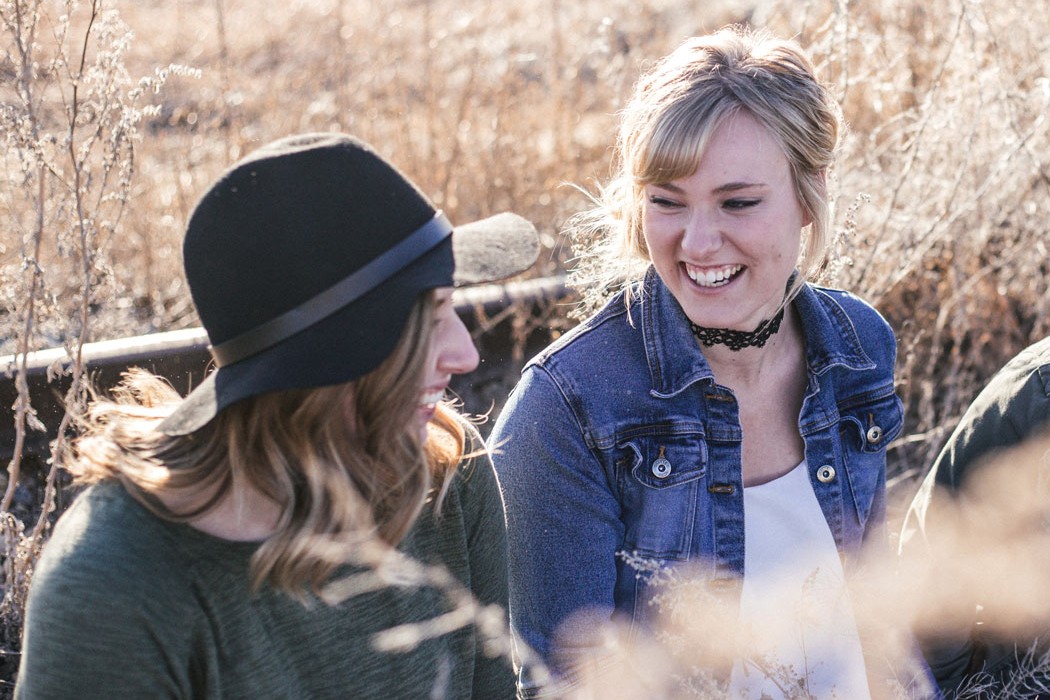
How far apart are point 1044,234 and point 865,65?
3.27ft

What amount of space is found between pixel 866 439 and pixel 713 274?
0.62 m

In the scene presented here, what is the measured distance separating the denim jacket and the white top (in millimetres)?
52

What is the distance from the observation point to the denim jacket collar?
7.77 ft

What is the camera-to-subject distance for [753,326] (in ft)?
8.05

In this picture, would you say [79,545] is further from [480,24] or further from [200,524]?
[480,24]

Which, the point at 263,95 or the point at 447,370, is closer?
the point at 447,370

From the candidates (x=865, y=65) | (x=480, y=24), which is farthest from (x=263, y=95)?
(x=865, y=65)

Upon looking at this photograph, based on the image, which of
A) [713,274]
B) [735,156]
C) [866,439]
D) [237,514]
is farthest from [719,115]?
[237,514]

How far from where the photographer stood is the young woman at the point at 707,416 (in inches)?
88.7

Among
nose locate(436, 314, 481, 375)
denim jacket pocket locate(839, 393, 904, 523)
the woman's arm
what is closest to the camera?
nose locate(436, 314, 481, 375)

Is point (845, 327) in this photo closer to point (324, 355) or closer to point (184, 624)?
point (324, 355)

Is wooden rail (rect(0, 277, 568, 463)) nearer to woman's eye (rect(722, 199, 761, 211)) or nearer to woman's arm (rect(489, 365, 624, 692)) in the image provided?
woman's arm (rect(489, 365, 624, 692))

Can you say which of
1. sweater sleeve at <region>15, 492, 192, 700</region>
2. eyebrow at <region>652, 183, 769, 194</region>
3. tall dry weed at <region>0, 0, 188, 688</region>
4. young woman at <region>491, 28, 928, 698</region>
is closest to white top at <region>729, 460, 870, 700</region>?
young woman at <region>491, 28, 928, 698</region>

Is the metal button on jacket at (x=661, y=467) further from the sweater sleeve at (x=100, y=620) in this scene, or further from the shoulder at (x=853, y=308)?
the sweater sleeve at (x=100, y=620)
